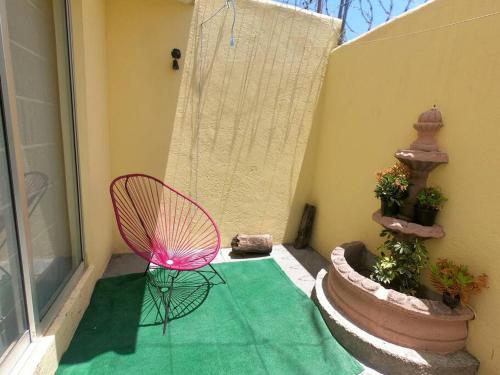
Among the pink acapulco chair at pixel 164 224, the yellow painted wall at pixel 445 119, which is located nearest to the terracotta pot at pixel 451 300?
the yellow painted wall at pixel 445 119

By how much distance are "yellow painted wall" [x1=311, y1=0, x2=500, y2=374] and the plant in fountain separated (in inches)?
7.8

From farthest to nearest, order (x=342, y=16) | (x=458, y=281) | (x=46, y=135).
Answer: (x=342, y=16) → (x=458, y=281) → (x=46, y=135)

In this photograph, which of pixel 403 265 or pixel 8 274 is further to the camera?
pixel 403 265

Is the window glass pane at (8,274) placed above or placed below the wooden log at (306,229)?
above

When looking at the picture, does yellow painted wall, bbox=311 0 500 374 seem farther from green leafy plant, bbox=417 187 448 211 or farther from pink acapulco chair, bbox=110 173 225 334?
pink acapulco chair, bbox=110 173 225 334

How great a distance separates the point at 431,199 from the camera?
6.40 feet

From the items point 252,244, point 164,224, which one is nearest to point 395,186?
point 252,244

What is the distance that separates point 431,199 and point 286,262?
5.59 ft

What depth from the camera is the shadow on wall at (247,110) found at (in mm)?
2902

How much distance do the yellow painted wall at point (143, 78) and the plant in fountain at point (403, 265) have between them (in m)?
2.34

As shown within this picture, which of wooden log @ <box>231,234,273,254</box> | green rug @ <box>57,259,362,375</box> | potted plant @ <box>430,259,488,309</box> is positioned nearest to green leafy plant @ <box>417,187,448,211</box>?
potted plant @ <box>430,259,488,309</box>

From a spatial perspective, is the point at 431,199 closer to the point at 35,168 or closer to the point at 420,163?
the point at 420,163

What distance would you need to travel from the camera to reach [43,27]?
5.06 ft

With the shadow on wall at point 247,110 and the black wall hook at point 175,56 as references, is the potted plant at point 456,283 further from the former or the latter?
the black wall hook at point 175,56
